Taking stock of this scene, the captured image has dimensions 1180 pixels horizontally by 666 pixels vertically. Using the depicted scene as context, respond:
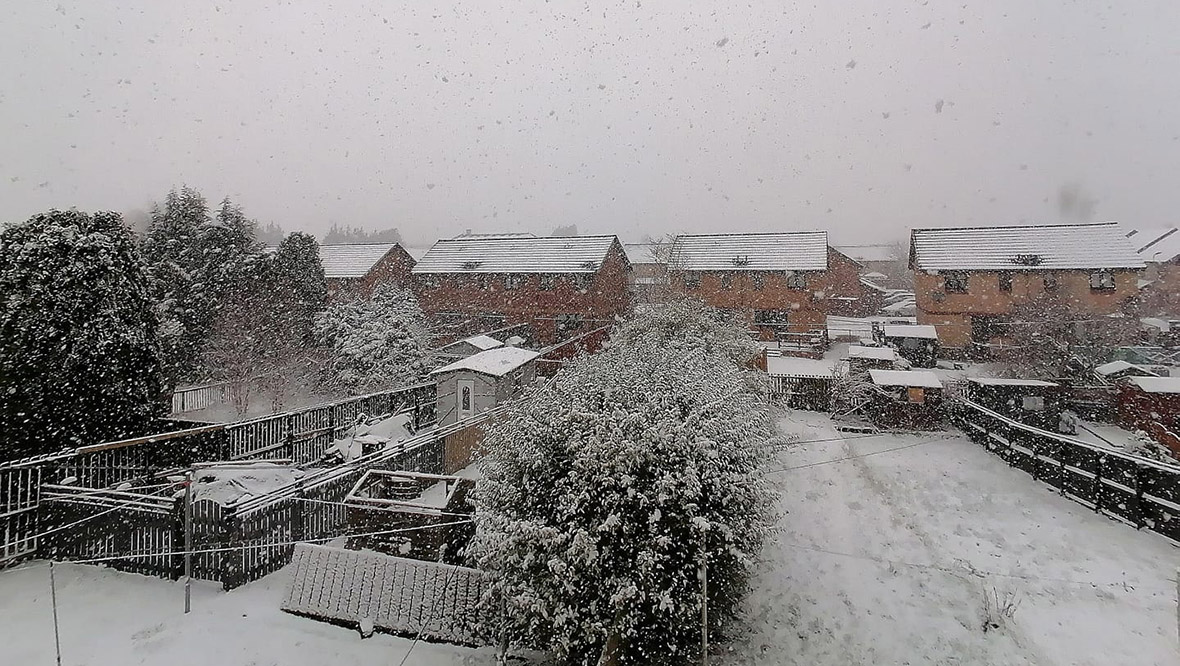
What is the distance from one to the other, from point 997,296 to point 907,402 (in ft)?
52.4

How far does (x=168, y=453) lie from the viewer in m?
11.6

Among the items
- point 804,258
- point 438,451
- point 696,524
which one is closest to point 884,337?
point 804,258

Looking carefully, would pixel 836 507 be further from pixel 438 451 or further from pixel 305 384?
pixel 305 384

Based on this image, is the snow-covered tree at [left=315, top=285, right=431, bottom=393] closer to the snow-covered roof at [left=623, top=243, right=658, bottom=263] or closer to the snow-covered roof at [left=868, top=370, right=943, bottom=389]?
the snow-covered roof at [left=868, top=370, right=943, bottom=389]

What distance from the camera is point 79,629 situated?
253 inches

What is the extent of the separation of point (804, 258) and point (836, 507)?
24091mm

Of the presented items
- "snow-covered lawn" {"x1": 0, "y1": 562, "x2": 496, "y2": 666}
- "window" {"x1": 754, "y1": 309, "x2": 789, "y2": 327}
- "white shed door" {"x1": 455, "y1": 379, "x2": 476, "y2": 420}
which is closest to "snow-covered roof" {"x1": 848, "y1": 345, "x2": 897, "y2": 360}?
"window" {"x1": 754, "y1": 309, "x2": 789, "y2": 327}

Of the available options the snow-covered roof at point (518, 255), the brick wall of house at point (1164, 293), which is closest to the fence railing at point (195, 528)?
the snow-covered roof at point (518, 255)

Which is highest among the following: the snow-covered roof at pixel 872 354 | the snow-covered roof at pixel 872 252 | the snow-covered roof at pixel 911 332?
the snow-covered roof at pixel 872 252

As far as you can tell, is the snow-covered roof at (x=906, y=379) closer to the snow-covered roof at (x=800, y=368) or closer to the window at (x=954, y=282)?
the snow-covered roof at (x=800, y=368)

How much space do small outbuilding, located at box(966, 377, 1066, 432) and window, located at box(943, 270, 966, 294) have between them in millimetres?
12568

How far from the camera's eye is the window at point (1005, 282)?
91.6ft

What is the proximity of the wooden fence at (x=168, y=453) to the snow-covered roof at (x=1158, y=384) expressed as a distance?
2014cm

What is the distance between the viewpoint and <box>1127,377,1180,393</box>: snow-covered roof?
609 inches
